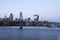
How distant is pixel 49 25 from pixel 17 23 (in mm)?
17172

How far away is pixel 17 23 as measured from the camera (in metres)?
114

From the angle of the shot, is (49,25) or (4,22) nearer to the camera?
(4,22)

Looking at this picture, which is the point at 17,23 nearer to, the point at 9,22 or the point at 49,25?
the point at 9,22

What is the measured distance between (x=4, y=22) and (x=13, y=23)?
7.23 meters

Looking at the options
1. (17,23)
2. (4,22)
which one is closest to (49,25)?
(17,23)

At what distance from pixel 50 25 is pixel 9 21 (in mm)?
23042

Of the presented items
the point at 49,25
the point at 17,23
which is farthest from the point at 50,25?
the point at 17,23

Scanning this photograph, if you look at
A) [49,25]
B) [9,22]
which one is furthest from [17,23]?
[49,25]

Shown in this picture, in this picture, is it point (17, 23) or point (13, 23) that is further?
point (17, 23)

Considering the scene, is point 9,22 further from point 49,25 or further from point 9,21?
point 49,25

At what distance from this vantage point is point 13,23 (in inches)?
4099

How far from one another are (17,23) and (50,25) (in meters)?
17.8

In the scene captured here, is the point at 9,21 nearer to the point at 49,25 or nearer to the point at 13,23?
the point at 13,23

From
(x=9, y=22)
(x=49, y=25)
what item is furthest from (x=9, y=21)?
(x=49, y=25)
